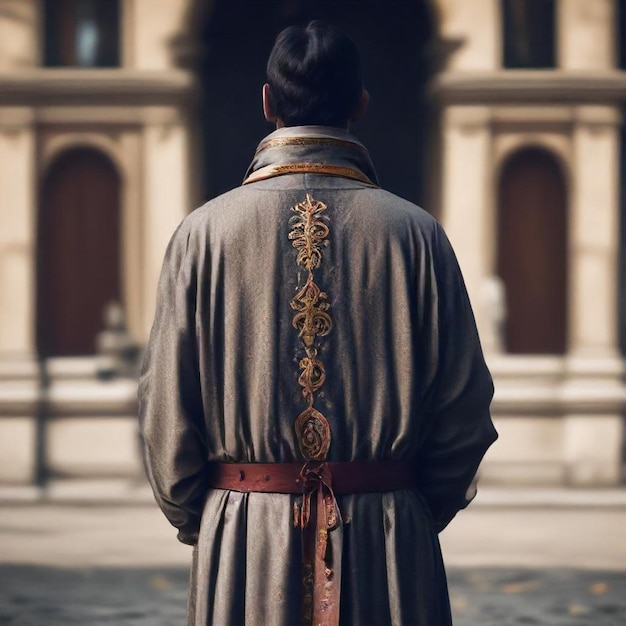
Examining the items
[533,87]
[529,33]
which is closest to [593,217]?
[533,87]

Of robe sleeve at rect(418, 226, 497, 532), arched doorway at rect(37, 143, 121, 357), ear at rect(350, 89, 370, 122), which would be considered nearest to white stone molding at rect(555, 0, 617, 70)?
arched doorway at rect(37, 143, 121, 357)

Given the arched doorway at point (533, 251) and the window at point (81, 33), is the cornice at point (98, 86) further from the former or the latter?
the arched doorway at point (533, 251)

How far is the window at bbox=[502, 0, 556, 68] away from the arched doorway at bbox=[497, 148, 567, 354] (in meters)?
0.77

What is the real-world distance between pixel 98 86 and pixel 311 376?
34.7ft

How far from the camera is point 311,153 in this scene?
10.0ft

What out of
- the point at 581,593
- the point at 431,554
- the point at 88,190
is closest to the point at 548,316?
the point at 88,190

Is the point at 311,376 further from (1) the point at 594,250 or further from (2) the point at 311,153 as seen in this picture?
(1) the point at 594,250

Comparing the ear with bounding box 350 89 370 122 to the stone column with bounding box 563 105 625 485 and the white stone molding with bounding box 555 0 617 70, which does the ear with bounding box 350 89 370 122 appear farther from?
the white stone molding with bounding box 555 0 617 70

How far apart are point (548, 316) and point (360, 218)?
10.6m

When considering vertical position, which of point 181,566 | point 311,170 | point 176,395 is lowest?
point 181,566

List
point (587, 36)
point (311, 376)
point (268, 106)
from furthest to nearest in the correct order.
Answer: point (587, 36) < point (268, 106) < point (311, 376)

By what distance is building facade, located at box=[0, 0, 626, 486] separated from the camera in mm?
12992

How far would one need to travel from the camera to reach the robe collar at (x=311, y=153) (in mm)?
3049

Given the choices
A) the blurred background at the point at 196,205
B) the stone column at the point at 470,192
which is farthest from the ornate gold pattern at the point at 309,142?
the stone column at the point at 470,192
